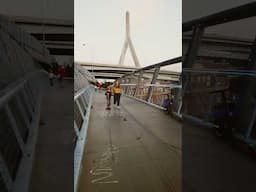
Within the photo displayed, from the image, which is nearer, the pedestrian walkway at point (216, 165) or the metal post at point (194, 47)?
the pedestrian walkway at point (216, 165)

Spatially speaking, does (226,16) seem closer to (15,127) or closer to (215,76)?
(215,76)

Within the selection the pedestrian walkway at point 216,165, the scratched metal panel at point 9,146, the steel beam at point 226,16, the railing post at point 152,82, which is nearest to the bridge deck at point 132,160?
the pedestrian walkway at point 216,165

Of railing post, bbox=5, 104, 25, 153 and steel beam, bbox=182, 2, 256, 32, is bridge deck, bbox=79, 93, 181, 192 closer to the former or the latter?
railing post, bbox=5, 104, 25, 153

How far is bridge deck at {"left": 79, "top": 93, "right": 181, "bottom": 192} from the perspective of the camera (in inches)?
53.7

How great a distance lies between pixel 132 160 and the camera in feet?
5.69

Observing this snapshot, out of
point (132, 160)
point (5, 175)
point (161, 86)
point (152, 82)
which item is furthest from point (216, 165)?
point (152, 82)

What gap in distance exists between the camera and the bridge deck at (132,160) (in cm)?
136

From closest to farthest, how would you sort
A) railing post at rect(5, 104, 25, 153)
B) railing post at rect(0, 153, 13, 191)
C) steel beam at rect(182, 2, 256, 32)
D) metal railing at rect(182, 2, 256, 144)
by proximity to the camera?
railing post at rect(0, 153, 13, 191) < railing post at rect(5, 104, 25, 153) < steel beam at rect(182, 2, 256, 32) < metal railing at rect(182, 2, 256, 144)

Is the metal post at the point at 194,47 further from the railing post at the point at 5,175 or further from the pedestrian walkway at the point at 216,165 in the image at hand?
the railing post at the point at 5,175

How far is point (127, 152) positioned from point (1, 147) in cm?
98

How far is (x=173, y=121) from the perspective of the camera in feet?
10.4

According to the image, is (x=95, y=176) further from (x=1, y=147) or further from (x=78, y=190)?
(x=1, y=147)

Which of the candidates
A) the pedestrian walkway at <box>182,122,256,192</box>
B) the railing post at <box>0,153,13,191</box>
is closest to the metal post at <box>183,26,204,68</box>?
the pedestrian walkway at <box>182,122,256,192</box>

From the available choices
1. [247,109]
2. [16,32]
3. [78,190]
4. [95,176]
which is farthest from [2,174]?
[16,32]
